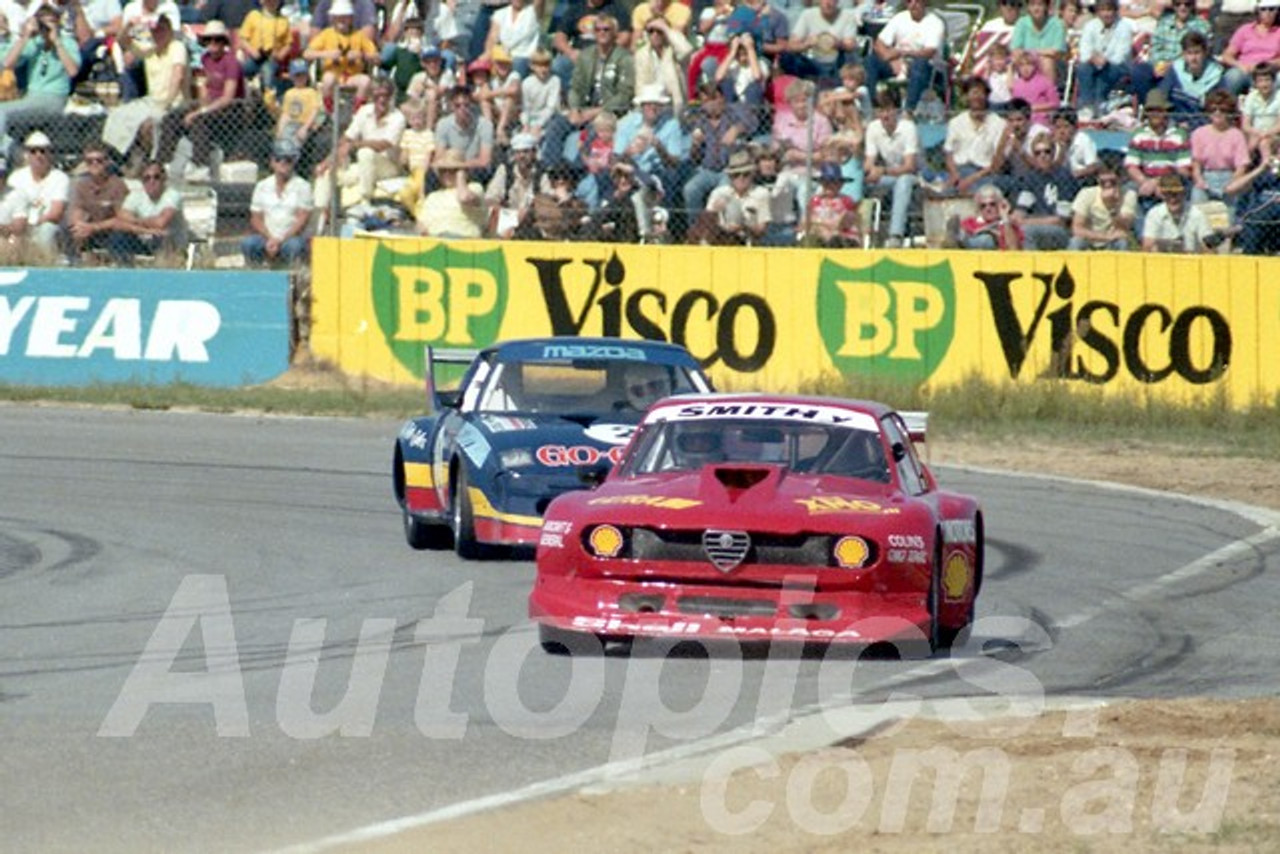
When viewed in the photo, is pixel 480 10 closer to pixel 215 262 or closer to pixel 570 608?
pixel 215 262

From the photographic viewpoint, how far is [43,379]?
897 inches

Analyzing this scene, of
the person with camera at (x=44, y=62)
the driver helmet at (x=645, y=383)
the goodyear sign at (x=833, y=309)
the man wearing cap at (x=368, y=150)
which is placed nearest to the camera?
the driver helmet at (x=645, y=383)

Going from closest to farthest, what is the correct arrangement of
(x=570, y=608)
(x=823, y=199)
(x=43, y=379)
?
(x=570, y=608) → (x=823, y=199) → (x=43, y=379)

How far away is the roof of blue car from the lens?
46.0ft

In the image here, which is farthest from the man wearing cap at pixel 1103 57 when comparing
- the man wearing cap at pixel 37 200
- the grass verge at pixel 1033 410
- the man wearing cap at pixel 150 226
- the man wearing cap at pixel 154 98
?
the man wearing cap at pixel 37 200

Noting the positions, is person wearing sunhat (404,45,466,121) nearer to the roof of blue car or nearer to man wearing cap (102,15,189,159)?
Answer: man wearing cap (102,15,189,159)

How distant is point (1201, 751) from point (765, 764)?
1374 millimetres

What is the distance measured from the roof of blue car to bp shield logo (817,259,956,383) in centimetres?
670

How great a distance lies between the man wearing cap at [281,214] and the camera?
2269 cm

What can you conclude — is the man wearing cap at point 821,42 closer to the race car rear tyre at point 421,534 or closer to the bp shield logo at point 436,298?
the bp shield logo at point 436,298

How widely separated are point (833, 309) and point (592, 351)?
7.14 meters

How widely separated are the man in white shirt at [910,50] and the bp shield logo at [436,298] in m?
4.42

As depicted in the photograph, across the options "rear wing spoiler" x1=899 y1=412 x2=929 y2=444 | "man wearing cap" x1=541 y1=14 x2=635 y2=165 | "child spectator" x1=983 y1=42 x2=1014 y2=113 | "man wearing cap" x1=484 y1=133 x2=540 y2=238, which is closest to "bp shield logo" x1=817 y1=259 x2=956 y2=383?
"child spectator" x1=983 y1=42 x2=1014 y2=113

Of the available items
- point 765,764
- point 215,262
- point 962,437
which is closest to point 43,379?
point 215,262
